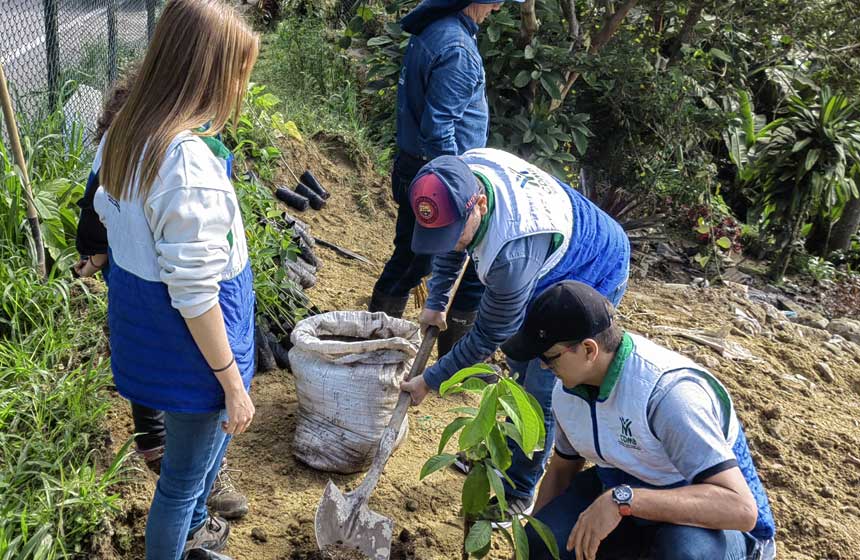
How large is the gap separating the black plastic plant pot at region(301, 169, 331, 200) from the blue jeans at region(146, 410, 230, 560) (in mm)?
4104

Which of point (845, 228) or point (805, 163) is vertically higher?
point (805, 163)

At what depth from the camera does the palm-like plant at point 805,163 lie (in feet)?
24.8

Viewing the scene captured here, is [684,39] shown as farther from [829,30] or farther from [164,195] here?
[164,195]

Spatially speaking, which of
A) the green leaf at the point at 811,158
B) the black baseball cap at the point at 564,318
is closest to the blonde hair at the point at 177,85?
the black baseball cap at the point at 564,318

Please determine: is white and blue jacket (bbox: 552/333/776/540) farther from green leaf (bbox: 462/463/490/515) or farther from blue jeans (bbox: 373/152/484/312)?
blue jeans (bbox: 373/152/484/312)

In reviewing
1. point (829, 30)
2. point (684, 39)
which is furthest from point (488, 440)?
point (829, 30)

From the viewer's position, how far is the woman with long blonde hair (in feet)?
6.39

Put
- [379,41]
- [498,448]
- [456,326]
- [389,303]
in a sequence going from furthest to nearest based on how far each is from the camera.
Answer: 1. [379,41]
2. [389,303]
3. [456,326]
4. [498,448]

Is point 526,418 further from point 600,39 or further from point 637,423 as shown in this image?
point 600,39

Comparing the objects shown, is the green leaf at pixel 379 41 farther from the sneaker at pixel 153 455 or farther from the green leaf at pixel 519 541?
the green leaf at pixel 519 541

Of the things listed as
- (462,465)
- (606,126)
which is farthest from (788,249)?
(462,465)

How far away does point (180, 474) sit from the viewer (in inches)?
89.8

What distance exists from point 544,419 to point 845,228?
7020 mm

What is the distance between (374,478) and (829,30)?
20.6ft
